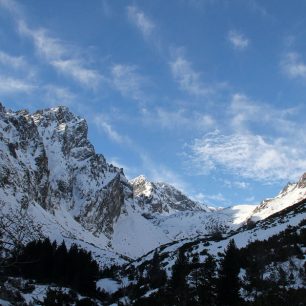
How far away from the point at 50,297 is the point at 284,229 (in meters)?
23.1

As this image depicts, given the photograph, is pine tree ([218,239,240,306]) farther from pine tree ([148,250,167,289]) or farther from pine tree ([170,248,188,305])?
pine tree ([148,250,167,289])

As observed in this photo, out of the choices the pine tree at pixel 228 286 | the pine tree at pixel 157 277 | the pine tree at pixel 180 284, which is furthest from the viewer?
the pine tree at pixel 157 277

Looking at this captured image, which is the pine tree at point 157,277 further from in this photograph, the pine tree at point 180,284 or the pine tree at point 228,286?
the pine tree at point 228,286

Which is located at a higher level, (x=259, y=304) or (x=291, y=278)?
(x=291, y=278)

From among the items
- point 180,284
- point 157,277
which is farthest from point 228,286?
point 157,277

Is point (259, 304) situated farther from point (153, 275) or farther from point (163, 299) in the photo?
point (153, 275)

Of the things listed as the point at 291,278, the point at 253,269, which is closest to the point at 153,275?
the point at 253,269

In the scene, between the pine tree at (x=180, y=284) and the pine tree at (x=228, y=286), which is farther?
the pine tree at (x=180, y=284)

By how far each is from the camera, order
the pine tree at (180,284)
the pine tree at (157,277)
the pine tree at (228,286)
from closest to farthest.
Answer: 1. the pine tree at (228,286)
2. the pine tree at (180,284)
3. the pine tree at (157,277)

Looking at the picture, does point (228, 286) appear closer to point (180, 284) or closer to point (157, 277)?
point (180, 284)

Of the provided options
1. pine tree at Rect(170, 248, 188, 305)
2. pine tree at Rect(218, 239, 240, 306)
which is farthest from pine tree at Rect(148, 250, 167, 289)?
pine tree at Rect(218, 239, 240, 306)

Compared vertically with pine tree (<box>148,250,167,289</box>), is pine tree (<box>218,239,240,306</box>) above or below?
below

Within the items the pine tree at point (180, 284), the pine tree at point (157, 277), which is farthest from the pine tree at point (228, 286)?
the pine tree at point (157, 277)

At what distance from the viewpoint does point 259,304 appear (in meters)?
23.2
